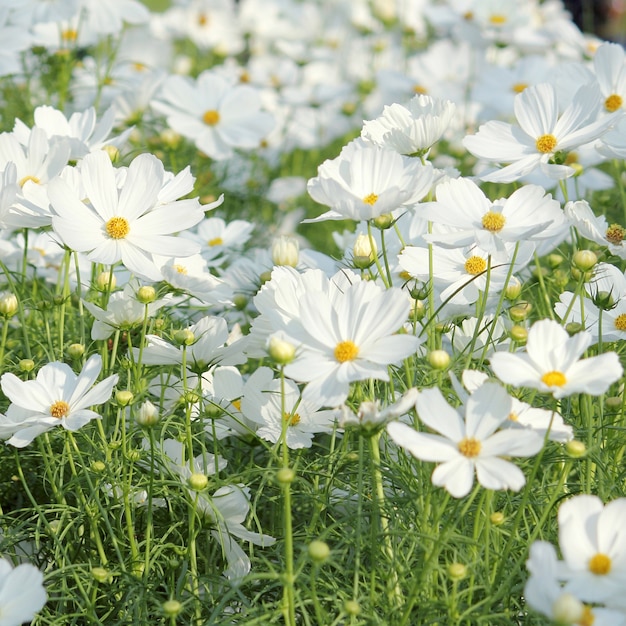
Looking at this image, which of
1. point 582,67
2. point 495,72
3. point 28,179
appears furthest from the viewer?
point 495,72

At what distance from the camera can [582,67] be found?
5.25ft

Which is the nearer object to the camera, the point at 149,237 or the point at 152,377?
the point at 149,237

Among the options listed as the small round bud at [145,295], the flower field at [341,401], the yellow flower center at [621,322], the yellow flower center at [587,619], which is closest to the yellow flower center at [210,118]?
the flower field at [341,401]

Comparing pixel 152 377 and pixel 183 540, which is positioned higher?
pixel 152 377

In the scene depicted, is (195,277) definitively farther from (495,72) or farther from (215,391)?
(495,72)

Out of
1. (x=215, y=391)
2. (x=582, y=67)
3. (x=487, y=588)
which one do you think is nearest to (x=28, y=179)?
(x=215, y=391)

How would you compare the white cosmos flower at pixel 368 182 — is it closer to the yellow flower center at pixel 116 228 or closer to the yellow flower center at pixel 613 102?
the yellow flower center at pixel 116 228

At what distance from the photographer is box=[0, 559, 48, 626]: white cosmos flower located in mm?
858

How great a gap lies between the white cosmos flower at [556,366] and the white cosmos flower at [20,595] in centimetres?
47

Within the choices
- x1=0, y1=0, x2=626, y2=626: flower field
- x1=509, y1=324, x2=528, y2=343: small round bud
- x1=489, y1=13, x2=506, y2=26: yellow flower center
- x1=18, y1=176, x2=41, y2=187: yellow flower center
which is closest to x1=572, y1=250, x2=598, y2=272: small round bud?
x1=0, y1=0, x2=626, y2=626: flower field

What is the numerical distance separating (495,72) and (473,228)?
180cm

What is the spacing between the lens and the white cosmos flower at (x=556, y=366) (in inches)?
34.8

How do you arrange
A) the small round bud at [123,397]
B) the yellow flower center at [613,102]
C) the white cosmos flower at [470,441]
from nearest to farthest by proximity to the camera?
the white cosmos flower at [470,441] < the small round bud at [123,397] < the yellow flower center at [613,102]

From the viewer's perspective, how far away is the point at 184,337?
107cm
